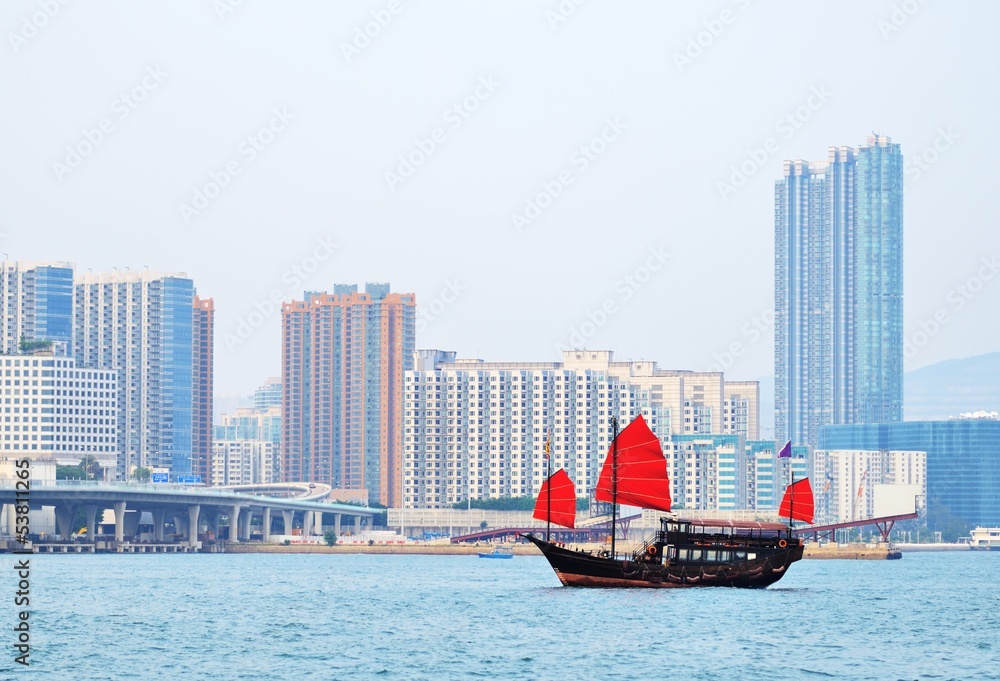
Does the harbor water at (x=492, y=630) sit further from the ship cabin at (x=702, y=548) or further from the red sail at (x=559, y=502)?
the red sail at (x=559, y=502)

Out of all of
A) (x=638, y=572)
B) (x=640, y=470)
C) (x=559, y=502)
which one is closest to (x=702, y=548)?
(x=638, y=572)

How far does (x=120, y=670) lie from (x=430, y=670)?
1048cm

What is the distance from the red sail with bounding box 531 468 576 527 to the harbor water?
402 cm

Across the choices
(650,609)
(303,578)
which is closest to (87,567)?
(303,578)

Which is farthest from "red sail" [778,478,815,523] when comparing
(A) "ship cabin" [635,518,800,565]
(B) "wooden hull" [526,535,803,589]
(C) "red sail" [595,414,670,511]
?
(C) "red sail" [595,414,670,511]

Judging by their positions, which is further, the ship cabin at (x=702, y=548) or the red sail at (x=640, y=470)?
the red sail at (x=640, y=470)

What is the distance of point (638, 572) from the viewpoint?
327ft

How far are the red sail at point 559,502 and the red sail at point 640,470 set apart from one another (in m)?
2.75

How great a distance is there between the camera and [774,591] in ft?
345

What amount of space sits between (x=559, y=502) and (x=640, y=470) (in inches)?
245

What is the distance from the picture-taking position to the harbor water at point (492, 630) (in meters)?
64.4

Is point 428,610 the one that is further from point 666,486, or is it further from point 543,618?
point 666,486

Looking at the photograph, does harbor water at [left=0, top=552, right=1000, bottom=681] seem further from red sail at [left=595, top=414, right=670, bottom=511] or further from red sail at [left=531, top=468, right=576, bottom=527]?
red sail at [left=595, top=414, right=670, bottom=511]

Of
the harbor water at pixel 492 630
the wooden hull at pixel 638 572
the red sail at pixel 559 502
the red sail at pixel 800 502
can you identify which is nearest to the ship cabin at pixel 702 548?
the wooden hull at pixel 638 572
